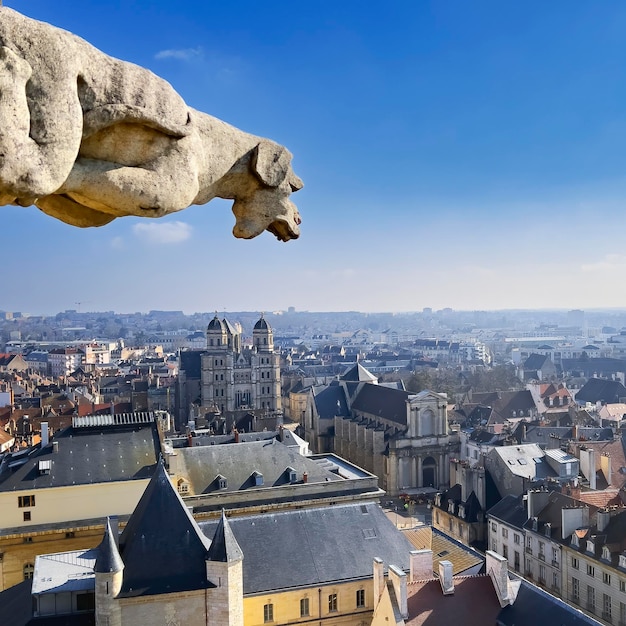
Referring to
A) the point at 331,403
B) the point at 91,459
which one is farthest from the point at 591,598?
the point at 331,403

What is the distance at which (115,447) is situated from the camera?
32250 mm

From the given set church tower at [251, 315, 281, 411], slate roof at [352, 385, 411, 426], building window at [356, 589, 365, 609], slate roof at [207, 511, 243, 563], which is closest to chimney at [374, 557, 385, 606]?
building window at [356, 589, 365, 609]

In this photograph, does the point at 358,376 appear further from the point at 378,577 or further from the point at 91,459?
the point at 378,577

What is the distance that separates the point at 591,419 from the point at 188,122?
227 feet

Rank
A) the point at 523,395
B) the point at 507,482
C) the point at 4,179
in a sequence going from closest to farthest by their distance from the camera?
the point at 4,179, the point at 507,482, the point at 523,395

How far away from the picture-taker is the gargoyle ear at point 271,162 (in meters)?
5.94

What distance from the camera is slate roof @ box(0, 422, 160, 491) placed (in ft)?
99.3

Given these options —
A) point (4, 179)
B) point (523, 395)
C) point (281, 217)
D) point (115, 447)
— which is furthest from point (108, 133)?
point (523, 395)

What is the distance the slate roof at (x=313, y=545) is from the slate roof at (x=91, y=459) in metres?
6.73

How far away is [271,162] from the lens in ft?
19.8

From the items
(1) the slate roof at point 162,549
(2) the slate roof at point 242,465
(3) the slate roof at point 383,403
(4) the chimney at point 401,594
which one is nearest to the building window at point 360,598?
(4) the chimney at point 401,594

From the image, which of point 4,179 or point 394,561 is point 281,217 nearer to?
point 4,179

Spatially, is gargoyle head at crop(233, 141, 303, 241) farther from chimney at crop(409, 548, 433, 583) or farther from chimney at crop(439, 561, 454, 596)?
chimney at crop(409, 548, 433, 583)

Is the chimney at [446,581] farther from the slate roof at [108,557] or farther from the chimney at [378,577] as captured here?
the slate roof at [108,557]
